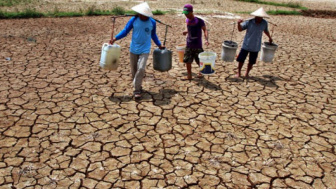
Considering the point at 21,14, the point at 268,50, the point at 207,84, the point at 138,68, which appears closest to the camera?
the point at 138,68

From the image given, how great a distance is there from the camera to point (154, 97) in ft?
16.5

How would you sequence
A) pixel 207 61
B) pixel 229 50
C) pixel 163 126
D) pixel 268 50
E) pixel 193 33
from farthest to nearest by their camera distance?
1. pixel 268 50
2. pixel 229 50
3. pixel 207 61
4. pixel 193 33
5. pixel 163 126

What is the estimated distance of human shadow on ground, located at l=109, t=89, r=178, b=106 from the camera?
192 inches

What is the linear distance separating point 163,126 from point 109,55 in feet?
5.38

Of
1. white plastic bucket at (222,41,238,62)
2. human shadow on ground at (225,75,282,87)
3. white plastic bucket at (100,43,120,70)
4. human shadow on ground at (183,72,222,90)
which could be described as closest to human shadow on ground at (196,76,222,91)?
human shadow on ground at (183,72,222,90)

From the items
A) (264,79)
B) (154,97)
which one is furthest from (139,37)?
(264,79)

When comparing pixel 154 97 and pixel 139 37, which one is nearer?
pixel 139 37

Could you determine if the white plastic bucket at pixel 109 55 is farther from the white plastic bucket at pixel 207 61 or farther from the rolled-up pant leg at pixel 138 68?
the white plastic bucket at pixel 207 61

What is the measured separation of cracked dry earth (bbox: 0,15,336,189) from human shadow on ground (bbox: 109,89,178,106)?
2 centimetres

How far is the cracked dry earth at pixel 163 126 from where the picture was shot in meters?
3.23

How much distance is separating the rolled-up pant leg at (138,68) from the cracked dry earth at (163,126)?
31 centimetres

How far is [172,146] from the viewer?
373 cm

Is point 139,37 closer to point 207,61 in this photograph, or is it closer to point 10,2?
point 207,61

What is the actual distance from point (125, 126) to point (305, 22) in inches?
509
